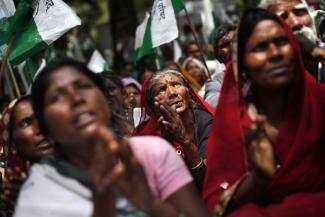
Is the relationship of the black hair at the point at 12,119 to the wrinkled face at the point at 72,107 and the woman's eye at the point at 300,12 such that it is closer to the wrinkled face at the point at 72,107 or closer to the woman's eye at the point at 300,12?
the wrinkled face at the point at 72,107

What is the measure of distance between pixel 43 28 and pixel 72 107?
3.44 metres

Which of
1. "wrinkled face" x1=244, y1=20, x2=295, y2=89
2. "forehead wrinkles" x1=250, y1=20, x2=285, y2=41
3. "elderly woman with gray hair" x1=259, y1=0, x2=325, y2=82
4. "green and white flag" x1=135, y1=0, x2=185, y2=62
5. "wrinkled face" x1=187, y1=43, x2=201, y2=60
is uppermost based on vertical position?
"forehead wrinkles" x1=250, y1=20, x2=285, y2=41

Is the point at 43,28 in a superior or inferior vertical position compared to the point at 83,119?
inferior

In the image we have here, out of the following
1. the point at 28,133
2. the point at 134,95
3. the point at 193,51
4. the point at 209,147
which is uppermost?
the point at 28,133

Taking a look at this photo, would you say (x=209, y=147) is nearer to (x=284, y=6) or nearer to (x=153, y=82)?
(x=284, y=6)

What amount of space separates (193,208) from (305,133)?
0.66 metres

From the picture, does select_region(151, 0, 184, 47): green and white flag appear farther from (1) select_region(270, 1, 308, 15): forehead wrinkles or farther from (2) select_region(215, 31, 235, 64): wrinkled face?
(1) select_region(270, 1, 308, 15): forehead wrinkles

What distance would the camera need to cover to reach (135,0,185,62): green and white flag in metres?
7.43

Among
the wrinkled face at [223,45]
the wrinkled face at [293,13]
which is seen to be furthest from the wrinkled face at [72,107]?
the wrinkled face at [223,45]

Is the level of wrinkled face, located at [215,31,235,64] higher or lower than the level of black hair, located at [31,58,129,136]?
lower

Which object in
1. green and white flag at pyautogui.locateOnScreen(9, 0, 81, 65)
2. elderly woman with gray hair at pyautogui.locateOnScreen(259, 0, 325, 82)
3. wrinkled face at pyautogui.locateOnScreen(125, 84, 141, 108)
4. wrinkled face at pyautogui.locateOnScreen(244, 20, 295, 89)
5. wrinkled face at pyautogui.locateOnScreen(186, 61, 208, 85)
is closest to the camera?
wrinkled face at pyautogui.locateOnScreen(244, 20, 295, 89)

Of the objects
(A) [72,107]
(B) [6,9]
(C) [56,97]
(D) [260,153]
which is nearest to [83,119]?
(A) [72,107]

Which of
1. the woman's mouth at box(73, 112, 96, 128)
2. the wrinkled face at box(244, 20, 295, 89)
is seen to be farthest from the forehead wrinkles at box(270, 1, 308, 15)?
the woman's mouth at box(73, 112, 96, 128)

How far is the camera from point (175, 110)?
4.73 m
